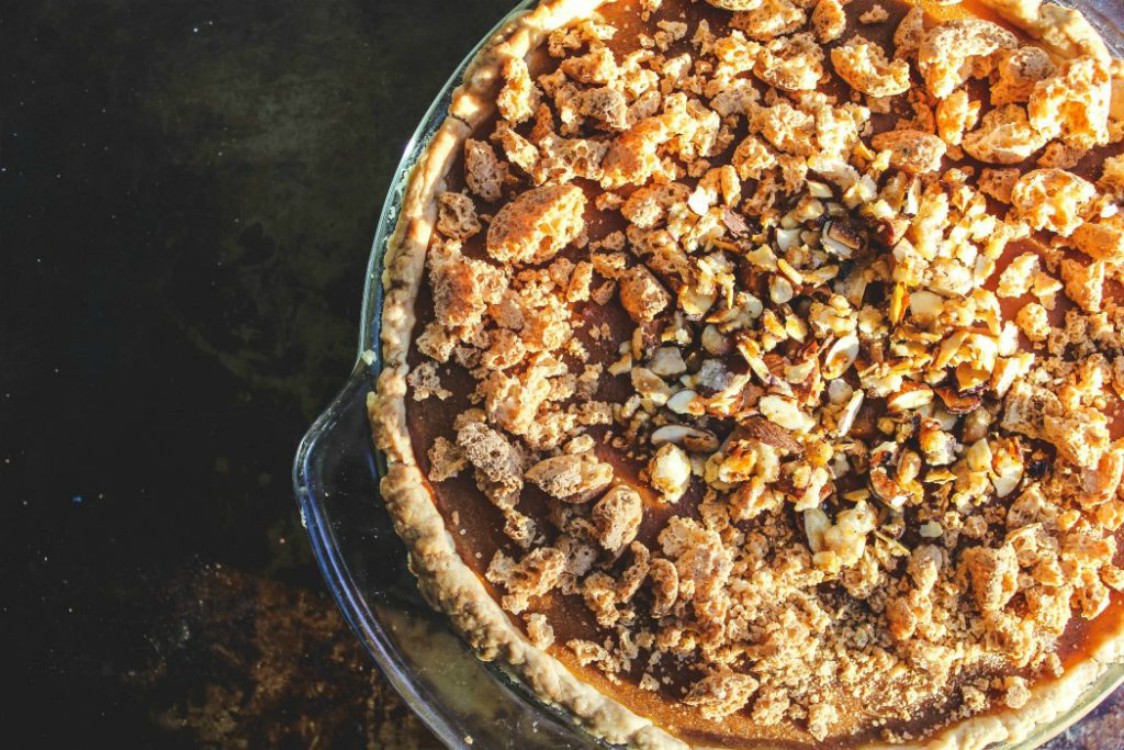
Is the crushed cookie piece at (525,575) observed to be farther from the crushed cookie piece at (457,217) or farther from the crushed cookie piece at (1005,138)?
the crushed cookie piece at (1005,138)

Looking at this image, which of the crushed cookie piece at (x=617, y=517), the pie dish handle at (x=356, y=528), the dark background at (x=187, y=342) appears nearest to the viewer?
the crushed cookie piece at (x=617, y=517)

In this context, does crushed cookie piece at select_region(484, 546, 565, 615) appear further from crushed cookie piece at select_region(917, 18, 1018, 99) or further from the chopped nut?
crushed cookie piece at select_region(917, 18, 1018, 99)

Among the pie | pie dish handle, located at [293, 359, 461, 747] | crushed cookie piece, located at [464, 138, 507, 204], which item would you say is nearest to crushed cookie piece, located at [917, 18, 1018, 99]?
the pie

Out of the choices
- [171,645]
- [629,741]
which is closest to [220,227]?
[171,645]

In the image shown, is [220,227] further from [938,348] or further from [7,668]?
[938,348]

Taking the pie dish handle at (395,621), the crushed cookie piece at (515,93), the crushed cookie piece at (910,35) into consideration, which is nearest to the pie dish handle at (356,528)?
the pie dish handle at (395,621)

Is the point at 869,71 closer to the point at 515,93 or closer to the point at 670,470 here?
the point at 515,93

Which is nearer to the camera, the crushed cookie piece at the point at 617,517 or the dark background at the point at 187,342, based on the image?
the crushed cookie piece at the point at 617,517
